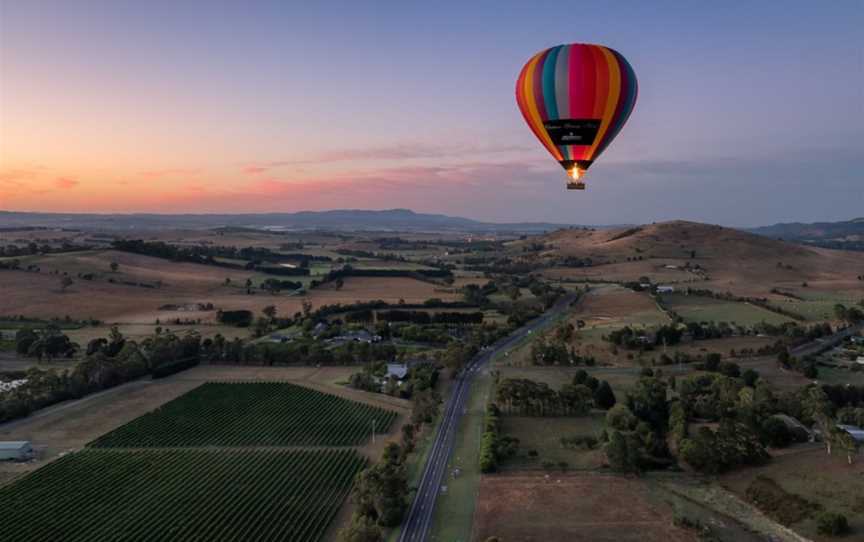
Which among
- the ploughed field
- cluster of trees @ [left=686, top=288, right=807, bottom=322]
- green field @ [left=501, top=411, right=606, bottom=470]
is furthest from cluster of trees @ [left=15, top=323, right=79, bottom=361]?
cluster of trees @ [left=686, top=288, right=807, bottom=322]

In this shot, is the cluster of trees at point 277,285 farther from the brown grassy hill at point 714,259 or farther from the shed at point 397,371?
the brown grassy hill at point 714,259

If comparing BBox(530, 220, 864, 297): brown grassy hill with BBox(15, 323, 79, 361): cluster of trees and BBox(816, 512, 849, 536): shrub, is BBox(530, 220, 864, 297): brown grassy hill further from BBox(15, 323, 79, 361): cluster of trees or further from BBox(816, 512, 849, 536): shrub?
BBox(15, 323, 79, 361): cluster of trees

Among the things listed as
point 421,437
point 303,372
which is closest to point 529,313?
point 303,372

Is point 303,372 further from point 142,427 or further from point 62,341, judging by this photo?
point 62,341

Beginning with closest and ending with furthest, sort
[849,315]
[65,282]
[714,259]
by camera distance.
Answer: [849,315]
[65,282]
[714,259]

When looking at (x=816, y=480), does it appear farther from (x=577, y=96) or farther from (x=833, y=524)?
(x=577, y=96)

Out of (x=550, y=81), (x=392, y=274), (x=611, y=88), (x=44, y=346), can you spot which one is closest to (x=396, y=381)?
(x=550, y=81)
